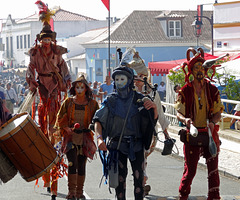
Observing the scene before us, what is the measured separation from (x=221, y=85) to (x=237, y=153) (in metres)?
5.38

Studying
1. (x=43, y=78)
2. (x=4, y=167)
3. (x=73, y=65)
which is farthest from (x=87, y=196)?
(x=73, y=65)

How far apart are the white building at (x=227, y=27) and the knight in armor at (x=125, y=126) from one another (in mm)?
24110

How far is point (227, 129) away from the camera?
59.0 feet

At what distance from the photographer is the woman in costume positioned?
8.73 metres

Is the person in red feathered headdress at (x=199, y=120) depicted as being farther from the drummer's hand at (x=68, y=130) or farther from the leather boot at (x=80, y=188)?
the drummer's hand at (x=68, y=130)

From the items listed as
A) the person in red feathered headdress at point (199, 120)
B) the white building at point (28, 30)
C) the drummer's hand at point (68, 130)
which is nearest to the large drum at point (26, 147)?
the drummer's hand at point (68, 130)

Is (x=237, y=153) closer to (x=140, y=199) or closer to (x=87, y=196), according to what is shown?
(x=87, y=196)

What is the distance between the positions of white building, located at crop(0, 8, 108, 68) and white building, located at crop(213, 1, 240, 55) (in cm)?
3646

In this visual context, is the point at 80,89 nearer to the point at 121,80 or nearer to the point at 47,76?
the point at 47,76

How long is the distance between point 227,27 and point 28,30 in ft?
186

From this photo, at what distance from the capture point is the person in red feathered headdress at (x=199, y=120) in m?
8.07

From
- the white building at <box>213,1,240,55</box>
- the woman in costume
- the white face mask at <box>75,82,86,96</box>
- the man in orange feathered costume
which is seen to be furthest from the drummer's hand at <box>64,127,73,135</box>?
the white building at <box>213,1,240,55</box>

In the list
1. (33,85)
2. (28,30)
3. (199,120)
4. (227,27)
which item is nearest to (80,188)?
(33,85)

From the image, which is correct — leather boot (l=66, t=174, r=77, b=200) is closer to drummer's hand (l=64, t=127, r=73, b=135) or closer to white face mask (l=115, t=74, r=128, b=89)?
drummer's hand (l=64, t=127, r=73, b=135)
